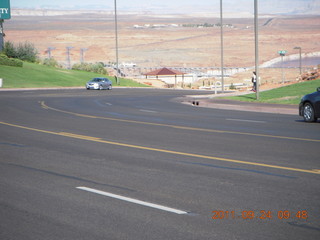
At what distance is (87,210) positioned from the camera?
27.6ft

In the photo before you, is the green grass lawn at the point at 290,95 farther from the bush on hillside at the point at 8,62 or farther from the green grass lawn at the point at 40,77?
the bush on hillside at the point at 8,62

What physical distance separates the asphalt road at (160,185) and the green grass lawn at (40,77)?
170 feet

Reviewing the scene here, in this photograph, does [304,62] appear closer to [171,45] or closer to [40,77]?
[171,45]

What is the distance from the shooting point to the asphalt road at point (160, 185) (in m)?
7.49

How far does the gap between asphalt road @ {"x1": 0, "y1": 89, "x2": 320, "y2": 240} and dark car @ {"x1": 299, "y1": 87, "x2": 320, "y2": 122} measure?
361 cm

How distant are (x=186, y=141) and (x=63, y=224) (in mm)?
8593

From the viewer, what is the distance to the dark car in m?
21.9

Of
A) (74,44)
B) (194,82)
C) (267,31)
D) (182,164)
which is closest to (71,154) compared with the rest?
(182,164)

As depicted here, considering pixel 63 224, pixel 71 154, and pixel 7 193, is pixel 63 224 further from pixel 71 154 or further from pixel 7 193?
pixel 71 154

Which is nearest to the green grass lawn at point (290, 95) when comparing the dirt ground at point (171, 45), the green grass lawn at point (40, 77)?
the green grass lawn at point (40, 77)

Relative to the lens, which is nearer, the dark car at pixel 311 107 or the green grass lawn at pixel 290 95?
the dark car at pixel 311 107

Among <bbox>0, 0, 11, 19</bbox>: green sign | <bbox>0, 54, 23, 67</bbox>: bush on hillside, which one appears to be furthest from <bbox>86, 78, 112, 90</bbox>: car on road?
<bbox>0, 54, 23, 67</bbox>: bush on hillside

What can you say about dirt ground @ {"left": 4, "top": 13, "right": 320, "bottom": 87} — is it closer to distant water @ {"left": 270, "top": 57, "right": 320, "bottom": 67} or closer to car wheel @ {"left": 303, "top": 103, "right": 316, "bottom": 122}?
distant water @ {"left": 270, "top": 57, "right": 320, "bottom": 67}

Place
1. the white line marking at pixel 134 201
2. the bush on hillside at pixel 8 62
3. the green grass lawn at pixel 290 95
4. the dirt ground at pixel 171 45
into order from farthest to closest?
the dirt ground at pixel 171 45 → the bush on hillside at pixel 8 62 → the green grass lawn at pixel 290 95 → the white line marking at pixel 134 201
